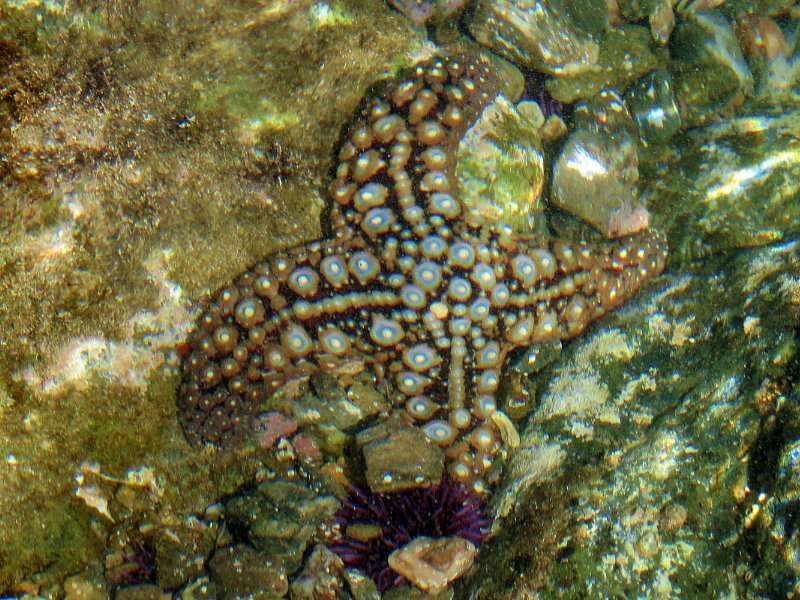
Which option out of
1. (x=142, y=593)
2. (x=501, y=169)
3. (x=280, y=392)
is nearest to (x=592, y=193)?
(x=501, y=169)

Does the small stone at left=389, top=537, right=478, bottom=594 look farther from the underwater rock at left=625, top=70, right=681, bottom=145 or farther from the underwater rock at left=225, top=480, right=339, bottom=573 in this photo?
the underwater rock at left=625, top=70, right=681, bottom=145

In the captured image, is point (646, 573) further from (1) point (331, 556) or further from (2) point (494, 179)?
(2) point (494, 179)

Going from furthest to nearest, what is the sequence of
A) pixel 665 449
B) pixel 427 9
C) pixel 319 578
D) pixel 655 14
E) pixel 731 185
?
pixel 655 14 < pixel 427 9 < pixel 731 185 < pixel 319 578 < pixel 665 449

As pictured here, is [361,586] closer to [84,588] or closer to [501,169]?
[84,588]

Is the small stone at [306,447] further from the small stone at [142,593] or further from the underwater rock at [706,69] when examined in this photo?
the underwater rock at [706,69]

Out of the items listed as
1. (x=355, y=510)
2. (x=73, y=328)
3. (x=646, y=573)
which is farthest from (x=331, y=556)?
(x=73, y=328)

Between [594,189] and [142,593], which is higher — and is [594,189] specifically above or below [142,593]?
above

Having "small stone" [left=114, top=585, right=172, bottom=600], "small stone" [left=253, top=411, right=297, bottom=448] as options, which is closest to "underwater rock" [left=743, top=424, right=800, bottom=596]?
"small stone" [left=253, top=411, right=297, bottom=448]
